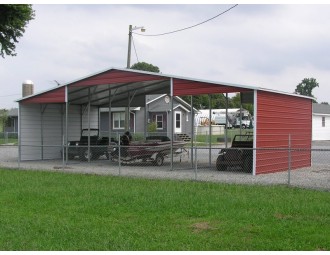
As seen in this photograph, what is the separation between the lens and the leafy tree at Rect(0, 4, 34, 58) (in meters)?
22.5

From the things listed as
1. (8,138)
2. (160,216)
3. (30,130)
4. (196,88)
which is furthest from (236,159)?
(8,138)

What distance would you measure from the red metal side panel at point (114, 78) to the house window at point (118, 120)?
947 inches

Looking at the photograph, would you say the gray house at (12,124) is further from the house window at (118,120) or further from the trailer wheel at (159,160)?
the trailer wheel at (159,160)

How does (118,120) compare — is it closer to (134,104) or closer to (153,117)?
(153,117)

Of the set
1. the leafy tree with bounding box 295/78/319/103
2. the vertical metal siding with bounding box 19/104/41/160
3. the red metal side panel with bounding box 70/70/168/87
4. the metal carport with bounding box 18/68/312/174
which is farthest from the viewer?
the leafy tree with bounding box 295/78/319/103

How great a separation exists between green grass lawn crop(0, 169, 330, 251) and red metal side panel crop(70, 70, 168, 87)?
20.1 feet

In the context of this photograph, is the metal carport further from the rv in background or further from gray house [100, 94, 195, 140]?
the rv in background

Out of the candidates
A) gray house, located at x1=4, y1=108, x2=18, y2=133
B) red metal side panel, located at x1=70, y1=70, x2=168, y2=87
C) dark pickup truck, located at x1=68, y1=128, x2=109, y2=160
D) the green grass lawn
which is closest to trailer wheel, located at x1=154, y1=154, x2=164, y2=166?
dark pickup truck, located at x1=68, y1=128, x2=109, y2=160

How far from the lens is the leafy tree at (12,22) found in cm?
2245

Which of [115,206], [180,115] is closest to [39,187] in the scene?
[115,206]

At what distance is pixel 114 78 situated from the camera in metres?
19.0

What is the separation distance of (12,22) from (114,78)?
7.50 metres
